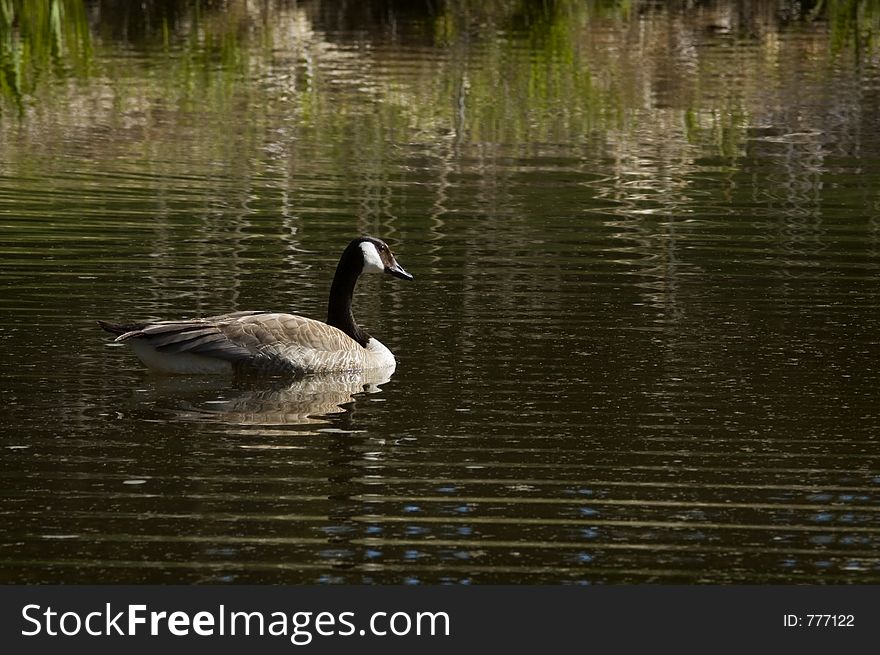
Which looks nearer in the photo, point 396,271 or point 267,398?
point 267,398

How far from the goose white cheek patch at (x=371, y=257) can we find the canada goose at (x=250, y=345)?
30.2 inches

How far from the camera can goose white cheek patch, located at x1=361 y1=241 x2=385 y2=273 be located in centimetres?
1445

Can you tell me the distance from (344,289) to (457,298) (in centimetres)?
144

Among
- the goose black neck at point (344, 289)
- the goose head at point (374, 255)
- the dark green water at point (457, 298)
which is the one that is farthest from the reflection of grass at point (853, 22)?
the goose black neck at point (344, 289)

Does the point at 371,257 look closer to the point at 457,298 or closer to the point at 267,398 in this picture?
the point at 457,298

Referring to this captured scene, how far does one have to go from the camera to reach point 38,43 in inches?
1240

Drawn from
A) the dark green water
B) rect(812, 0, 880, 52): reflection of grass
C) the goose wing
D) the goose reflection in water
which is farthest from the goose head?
rect(812, 0, 880, 52): reflection of grass

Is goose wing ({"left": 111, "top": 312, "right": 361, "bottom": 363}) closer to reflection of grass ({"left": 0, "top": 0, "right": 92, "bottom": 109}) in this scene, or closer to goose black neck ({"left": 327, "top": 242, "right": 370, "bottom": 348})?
goose black neck ({"left": 327, "top": 242, "right": 370, "bottom": 348})

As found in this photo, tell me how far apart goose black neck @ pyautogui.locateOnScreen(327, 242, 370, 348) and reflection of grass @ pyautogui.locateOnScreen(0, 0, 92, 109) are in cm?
1494

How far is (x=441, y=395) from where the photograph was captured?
1213 centimetres

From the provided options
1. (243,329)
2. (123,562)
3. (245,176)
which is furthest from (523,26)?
(123,562)

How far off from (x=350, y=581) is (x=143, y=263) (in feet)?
29.4

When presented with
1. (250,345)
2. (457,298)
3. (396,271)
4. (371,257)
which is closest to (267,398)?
(250,345)

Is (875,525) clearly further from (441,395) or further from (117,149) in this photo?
(117,149)
